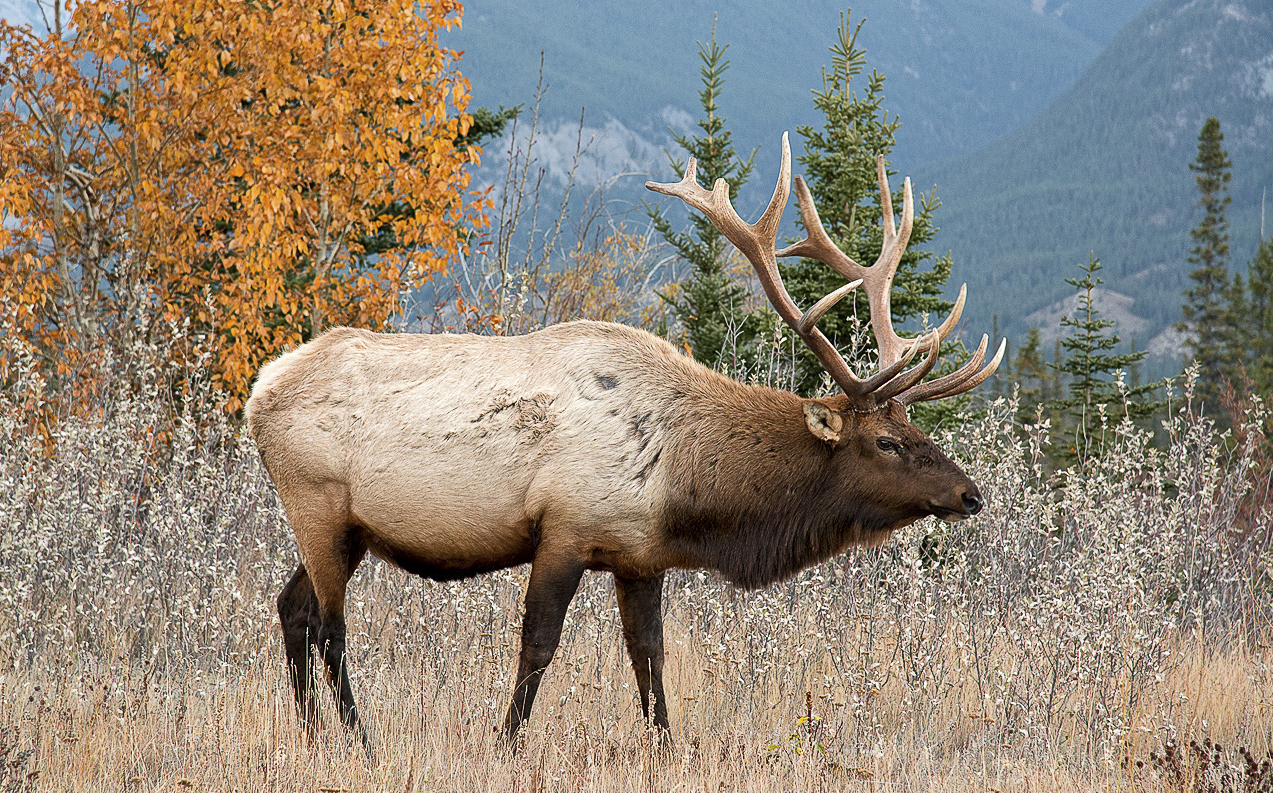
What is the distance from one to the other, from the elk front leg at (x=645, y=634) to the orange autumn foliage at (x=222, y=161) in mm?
4678

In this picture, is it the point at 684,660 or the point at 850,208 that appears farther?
the point at 850,208

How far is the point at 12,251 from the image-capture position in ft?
28.6

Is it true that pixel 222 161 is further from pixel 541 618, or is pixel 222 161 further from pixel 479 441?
pixel 541 618

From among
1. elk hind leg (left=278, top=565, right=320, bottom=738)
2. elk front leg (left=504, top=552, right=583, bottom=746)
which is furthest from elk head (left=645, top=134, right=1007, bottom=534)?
elk hind leg (left=278, top=565, right=320, bottom=738)

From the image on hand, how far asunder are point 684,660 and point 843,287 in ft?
6.93

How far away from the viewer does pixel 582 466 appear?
4.10 m

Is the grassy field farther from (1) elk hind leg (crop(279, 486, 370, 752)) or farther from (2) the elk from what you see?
(2) the elk

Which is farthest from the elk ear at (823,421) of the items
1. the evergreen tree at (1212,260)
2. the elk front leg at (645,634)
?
the evergreen tree at (1212,260)

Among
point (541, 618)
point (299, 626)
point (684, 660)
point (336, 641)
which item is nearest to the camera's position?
point (541, 618)

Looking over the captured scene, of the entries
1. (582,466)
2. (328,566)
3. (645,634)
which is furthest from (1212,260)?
(328,566)

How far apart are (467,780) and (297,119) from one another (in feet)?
21.3

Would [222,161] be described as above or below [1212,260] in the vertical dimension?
below

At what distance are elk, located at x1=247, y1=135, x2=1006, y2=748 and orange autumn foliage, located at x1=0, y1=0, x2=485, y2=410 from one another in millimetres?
4118

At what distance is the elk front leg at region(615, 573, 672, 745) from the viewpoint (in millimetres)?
4520
